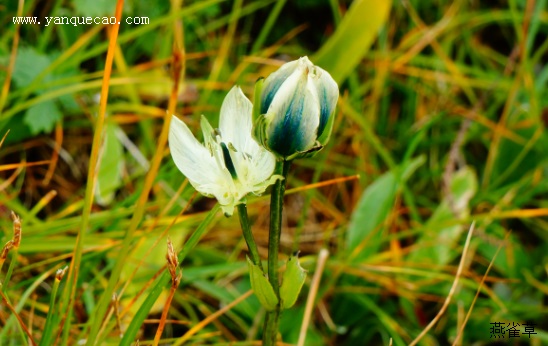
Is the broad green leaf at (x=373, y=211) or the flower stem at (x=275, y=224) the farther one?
the broad green leaf at (x=373, y=211)

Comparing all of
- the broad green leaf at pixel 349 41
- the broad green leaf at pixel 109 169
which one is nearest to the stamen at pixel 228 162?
the broad green leaf at pixel 109 169

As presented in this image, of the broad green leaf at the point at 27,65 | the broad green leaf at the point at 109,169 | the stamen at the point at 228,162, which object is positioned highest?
the broad green leaf at the point at 27,65

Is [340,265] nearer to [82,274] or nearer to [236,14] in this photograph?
[82,274]

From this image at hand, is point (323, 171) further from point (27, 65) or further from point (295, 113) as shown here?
point (295, 113)

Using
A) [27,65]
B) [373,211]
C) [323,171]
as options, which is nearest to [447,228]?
[373,211]

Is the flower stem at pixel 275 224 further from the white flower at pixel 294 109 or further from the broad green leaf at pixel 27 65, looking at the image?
the broad green leaf at pixel 27 65

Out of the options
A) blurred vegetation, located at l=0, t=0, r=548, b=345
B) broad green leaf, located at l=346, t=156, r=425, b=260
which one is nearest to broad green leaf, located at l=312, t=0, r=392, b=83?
blurred vegetation, located at l=0, t=0, r=548, b=345

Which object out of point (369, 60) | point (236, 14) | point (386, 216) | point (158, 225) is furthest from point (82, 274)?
point (369, 60)

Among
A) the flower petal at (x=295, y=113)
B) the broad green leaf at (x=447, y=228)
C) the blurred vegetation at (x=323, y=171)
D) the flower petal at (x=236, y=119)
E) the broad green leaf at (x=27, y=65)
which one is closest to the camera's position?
the flower petal at (x=295, y=113)
